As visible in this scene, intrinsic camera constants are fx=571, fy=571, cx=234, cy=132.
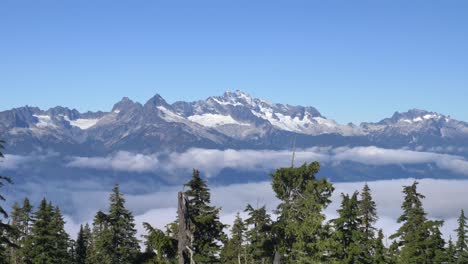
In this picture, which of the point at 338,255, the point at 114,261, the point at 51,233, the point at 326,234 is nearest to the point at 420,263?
the point at 338,255

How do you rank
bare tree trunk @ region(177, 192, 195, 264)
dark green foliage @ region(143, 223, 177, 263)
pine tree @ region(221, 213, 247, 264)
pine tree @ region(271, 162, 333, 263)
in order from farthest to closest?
pine tree @ region(221, 213, 247, 264)
pine tree @ region(271, 162, 333, 263)
dark green foliage @ region(143, 223, 177, 263)
bare tree trunk @ region(177, 192, 195, 264)

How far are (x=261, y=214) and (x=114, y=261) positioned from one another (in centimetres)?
1861

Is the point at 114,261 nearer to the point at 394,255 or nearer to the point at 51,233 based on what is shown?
the point at 51,233

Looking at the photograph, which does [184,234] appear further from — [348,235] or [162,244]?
[348,235]

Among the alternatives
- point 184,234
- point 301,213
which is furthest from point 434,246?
point 184,234

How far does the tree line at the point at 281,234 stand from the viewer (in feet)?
Answer: 93.8

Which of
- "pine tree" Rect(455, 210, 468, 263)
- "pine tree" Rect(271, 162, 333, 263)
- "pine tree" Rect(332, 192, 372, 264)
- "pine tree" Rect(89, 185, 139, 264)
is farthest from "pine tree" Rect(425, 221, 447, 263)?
"pine tree" Rect(89, 185, 139, 264)

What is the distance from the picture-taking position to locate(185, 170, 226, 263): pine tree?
1109 inches

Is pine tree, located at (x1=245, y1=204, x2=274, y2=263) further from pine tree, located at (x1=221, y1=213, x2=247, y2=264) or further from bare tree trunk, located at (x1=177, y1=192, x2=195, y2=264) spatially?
bare tree trunk, located at (x1=177, y1=192, x2=195, y2=264)

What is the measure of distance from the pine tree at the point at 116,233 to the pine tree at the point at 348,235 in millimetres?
20975

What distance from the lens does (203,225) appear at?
28.5m

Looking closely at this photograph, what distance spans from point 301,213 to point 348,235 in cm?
547

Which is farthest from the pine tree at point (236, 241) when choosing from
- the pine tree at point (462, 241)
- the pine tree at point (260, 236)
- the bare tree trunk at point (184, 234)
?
the bare tree trunk at point (184, 234)

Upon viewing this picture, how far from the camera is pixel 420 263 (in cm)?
4575
